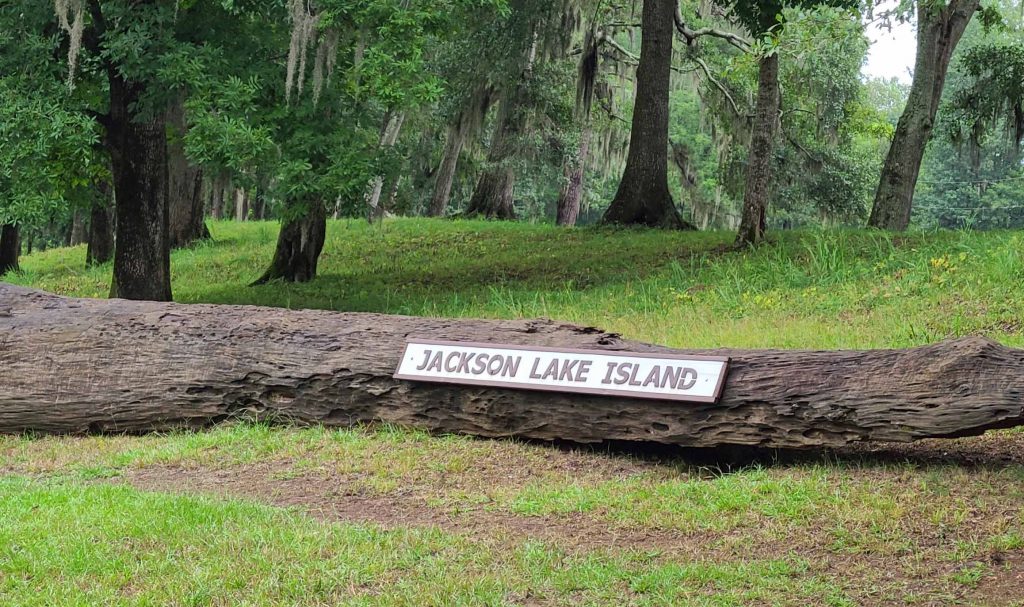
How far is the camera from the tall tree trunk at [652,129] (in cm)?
1823

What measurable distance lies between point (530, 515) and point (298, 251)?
11.1 meters

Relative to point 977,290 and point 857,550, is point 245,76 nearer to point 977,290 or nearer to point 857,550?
point 977,290

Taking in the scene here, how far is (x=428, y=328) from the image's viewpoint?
8.47m

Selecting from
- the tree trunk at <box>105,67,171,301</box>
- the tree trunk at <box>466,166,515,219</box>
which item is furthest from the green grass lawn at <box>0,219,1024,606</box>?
the tree trunk at <box>466,166,515,219</box>

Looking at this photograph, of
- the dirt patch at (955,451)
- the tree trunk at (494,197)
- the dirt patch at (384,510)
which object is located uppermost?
the tree trunk at (494,197)

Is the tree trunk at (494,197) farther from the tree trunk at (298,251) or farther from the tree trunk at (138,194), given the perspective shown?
the tree trunk at (138,194)

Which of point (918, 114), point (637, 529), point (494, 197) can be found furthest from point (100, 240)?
point (637, 529)

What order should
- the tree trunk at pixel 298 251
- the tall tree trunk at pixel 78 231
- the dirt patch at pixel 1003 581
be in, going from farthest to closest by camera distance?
1. the tall tree trunk at pixel 78 231
2. the tree trunk at pixel 298 251
3. the dirt patch at pixel 1003 581

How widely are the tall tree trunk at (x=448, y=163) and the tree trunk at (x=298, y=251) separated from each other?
7508mm

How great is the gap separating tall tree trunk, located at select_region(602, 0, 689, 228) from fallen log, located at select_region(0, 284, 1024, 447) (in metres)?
10.4

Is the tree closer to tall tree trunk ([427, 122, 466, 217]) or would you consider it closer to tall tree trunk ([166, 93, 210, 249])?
tall tree trunk ([427, 122, 466, 217])

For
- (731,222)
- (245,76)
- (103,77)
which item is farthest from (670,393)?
(731,222)

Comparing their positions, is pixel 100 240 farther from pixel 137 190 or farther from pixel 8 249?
pixel 137 190

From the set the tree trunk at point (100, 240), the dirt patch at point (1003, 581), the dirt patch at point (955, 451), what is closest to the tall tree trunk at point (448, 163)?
the tree trunk at point (100, 240)
